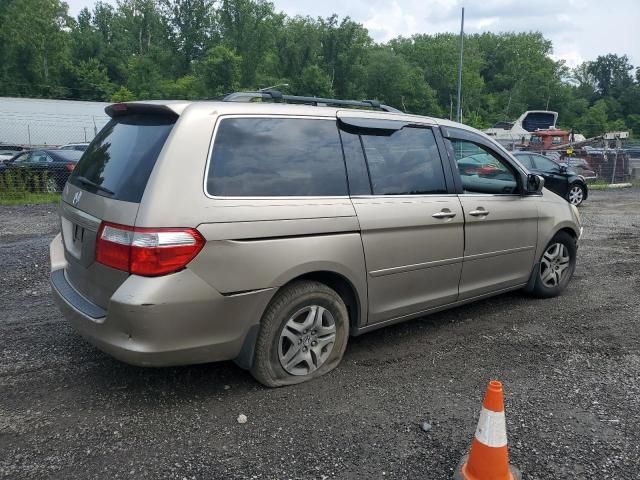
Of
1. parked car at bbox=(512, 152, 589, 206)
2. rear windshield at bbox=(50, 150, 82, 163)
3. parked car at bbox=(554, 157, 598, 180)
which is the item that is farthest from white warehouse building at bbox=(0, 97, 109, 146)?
parked car at bbox=(554, 157, 598, 180)

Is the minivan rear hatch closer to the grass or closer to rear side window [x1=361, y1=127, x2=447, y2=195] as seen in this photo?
rear side window [x1=361, y1=127, x2=447, y2=195]

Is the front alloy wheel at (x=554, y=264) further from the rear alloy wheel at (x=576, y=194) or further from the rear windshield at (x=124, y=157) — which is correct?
the rear alloy wheel at (x=576, y=194)

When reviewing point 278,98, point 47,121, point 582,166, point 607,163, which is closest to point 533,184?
point 278,98

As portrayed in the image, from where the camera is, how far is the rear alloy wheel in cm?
1473

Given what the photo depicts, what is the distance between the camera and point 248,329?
3.20m

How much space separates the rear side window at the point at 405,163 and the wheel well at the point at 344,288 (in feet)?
2.25

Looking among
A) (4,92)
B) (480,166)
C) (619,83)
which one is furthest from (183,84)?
(619,83)

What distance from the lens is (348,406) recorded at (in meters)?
3.31

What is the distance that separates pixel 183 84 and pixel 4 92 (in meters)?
18.7

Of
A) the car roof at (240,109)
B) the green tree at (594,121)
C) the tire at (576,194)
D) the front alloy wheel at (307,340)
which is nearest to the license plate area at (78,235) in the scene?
the car roof at (240,109)

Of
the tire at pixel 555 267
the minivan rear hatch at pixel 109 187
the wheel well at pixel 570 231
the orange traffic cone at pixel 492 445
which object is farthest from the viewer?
the wheel well at pixel 570 231

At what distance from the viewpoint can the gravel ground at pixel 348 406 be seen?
2754mm

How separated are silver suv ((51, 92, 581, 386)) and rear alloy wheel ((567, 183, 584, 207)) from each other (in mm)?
11557

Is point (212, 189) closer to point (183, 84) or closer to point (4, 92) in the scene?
point (183, 84)
